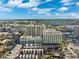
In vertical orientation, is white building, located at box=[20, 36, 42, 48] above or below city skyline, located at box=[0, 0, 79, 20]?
below

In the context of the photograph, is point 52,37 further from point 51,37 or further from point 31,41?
point 31,41

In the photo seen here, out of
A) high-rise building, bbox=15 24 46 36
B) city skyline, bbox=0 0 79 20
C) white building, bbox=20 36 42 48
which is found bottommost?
white building, bbox=20 36 42 48

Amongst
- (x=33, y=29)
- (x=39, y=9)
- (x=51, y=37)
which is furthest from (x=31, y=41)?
(x=39, y=9)

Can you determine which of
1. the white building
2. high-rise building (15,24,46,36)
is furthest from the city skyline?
the white building

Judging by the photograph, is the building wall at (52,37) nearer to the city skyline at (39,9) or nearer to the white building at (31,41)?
the white building at (31,41)

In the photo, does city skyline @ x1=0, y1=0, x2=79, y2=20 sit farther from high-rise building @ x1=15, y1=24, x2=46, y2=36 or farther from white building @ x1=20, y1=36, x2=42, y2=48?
white building @ x1=20, y1=36, x2=42, y2=48

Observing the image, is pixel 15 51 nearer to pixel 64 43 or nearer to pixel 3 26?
pixel 3 26

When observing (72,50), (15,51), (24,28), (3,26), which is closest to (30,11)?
(24,28)
